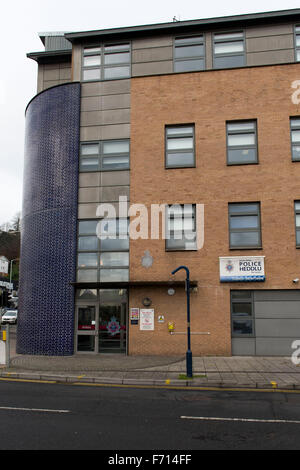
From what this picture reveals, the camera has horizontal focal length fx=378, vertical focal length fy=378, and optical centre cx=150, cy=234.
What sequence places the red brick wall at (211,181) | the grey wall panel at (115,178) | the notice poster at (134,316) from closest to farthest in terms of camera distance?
the red brick wall at (211,181), the notice poster at (134,316), the grey wall panel at (115,178)

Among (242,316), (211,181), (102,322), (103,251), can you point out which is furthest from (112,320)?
(211,181)

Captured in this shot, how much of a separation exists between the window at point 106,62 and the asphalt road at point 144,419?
13956 millimetres

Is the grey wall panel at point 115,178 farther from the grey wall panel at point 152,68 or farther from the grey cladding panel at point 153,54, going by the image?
the grey cladding panel at point 153,54

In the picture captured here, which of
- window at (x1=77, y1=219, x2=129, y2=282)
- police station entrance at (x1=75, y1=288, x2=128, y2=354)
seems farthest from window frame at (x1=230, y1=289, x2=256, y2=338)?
window at (x1=77, y1=219, x2=129, y2=282)

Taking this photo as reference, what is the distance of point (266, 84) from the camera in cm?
1641

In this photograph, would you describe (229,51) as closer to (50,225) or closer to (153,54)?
(153,54)

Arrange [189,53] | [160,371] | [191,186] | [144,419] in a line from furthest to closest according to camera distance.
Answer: [189,53] < [191,186] < [160,371] < [144,419]

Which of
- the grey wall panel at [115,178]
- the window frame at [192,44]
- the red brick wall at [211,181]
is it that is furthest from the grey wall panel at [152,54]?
the grey wall panel at [115,178]

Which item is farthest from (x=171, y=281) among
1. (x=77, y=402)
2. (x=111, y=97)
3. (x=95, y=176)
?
(x=111, y=97)

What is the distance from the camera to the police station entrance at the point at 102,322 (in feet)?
52.2

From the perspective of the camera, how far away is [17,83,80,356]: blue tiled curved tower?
52.9ft

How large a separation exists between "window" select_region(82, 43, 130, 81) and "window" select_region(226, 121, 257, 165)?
5617 mm

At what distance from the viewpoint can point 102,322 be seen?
16.1 m

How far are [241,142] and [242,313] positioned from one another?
7.28m
